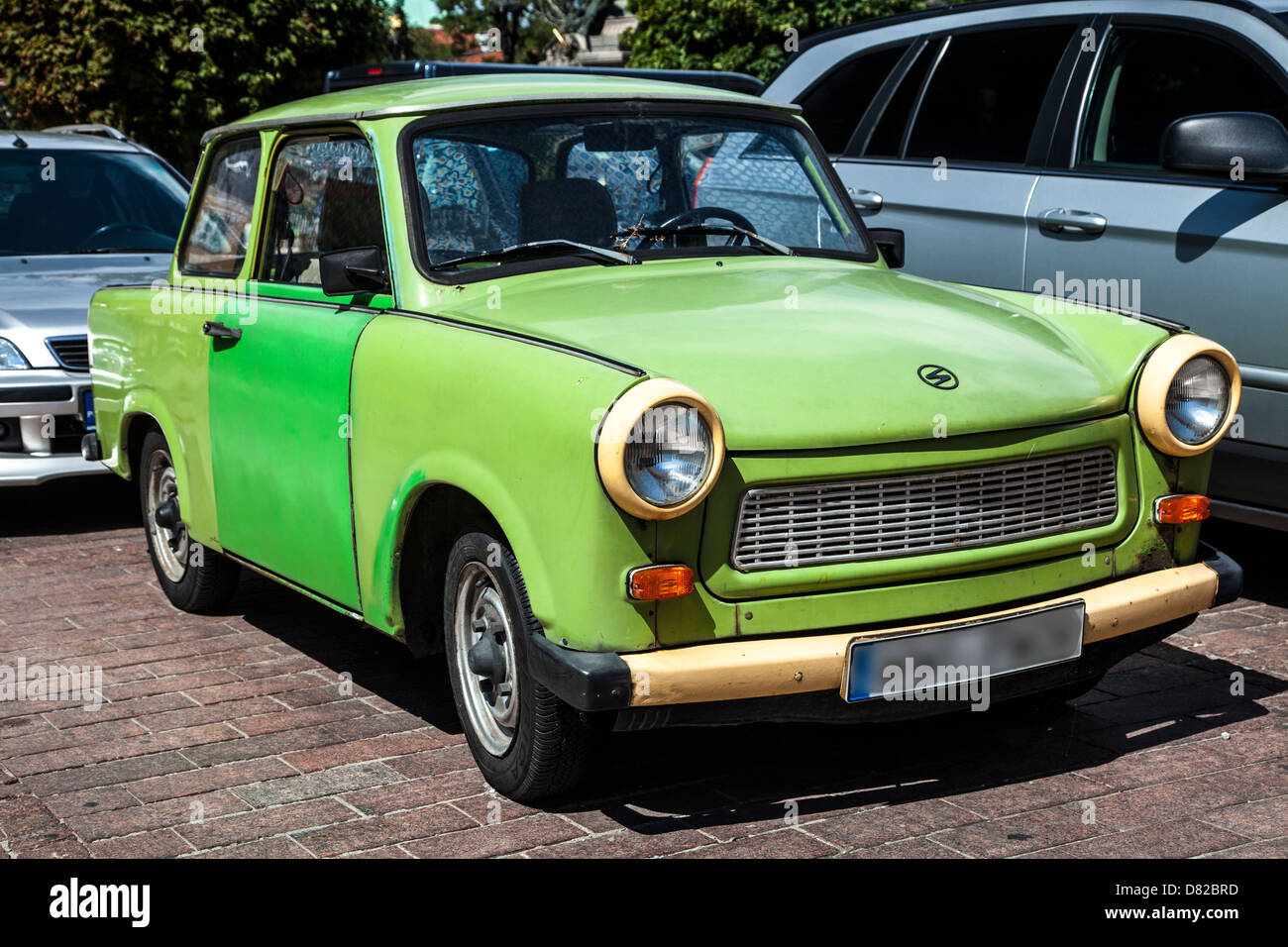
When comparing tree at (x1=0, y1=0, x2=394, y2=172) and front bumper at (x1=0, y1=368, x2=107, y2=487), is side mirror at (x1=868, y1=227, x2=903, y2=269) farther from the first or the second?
tree at (x1=0, y1=0, x2=394, y2=172)

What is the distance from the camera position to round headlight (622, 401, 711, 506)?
136 inches

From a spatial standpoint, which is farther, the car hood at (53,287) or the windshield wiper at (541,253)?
the car hood at (53,287)

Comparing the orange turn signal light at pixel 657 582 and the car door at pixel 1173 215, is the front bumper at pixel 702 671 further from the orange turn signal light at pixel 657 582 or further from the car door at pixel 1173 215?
the car door at pixel 1173 215

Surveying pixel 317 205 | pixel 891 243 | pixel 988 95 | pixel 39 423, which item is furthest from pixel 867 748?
pixel 39 423

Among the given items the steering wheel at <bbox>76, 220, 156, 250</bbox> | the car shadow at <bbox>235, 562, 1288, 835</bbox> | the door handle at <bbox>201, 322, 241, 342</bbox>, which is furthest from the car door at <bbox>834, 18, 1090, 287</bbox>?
the steering wheel at <bbox>76, 220, 156, 250</bbox>

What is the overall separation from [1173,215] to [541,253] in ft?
8.14

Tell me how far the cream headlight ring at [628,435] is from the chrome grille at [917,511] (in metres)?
0.16

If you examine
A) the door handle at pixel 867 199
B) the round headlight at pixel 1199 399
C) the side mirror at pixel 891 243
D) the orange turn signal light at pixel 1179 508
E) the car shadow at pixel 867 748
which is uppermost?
the door handle at pixel 867 199

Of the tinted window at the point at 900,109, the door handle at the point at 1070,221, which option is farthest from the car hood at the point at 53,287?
the door handle at the point at 1070,221

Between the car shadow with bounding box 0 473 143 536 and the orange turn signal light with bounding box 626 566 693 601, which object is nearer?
the orange turn signal light with bounding box 626 566 693 601

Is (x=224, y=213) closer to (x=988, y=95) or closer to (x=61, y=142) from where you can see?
(x=988, y=95)

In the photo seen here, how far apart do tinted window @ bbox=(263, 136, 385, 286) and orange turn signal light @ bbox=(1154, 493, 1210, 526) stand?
7.60 ft

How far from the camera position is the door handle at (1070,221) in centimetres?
596
